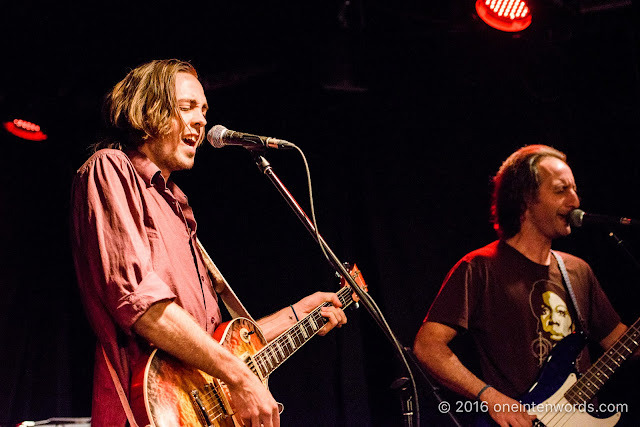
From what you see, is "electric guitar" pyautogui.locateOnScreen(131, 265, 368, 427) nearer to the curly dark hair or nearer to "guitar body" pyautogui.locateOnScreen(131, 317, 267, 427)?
"guitar body" pyautogui.locateOnScreen(131, 317, 267, 427)

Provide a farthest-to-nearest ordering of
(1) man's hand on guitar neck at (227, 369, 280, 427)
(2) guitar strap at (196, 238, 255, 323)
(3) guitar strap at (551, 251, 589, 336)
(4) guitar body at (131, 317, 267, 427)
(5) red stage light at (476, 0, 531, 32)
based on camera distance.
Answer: (5) red stage light at (476, 0, 531, 32) → (3) guitar strap at (551, 251, 589, 336) → (2) guitar strap at (196, 238, 255, 323) → (1) man's hand on guitar neck at (227, 369, 280, 427) → (4) guitar body at (131, 317, 267, 427)

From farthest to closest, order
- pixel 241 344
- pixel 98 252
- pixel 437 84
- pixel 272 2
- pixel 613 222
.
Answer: pixel 437 84 < pixel 272 2 < pixel 613 222 < pixel 241 344 < pixel 98 252

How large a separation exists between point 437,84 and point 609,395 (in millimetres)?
2691

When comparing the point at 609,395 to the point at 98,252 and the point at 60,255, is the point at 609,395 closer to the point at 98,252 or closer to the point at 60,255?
the point at 98,252

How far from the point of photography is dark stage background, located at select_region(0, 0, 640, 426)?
3.88 m

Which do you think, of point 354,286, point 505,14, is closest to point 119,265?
point 354,286

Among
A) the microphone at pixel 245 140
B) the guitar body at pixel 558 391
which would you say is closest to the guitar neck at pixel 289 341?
the microphone at pixel 245 140

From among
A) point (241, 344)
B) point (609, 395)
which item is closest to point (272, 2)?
point (241, 344)

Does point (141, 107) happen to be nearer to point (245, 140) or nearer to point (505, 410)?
point (245, 140)

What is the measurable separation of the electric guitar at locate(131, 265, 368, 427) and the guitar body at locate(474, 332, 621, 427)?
151cm

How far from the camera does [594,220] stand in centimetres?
326

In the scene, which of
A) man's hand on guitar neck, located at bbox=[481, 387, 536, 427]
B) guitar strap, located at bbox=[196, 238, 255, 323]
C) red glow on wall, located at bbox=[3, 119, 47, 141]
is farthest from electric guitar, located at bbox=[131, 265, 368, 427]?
A: red glow on wall, located at bbox=[3, 119, 47, 141]

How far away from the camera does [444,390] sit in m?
4.03

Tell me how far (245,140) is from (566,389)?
226cm
